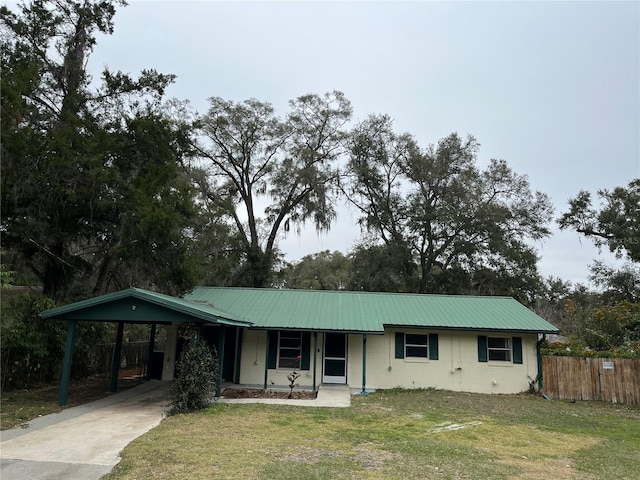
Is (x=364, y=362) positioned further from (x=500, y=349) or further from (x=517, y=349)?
(x=517, y=349)

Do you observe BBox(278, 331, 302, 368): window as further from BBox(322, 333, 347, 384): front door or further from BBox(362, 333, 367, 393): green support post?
BBox(362, 333, 367, 393): green support post

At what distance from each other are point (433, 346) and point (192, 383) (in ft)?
28.9

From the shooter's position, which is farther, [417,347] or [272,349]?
[417,347]

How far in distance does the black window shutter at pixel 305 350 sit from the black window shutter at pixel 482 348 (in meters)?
6.07

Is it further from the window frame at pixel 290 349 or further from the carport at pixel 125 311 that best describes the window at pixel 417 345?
the carport at pixel 125 311

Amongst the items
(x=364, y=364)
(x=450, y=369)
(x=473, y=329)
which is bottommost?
(x=450, y=369)

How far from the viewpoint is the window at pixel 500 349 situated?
15.9m

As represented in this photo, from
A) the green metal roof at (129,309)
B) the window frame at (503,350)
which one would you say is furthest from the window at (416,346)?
the green metal roof at (129,309)

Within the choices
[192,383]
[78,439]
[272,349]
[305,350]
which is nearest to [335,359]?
[305,350]

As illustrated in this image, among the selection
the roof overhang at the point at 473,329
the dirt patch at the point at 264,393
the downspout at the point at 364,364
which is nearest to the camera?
the dirt patch at the point at 264,393

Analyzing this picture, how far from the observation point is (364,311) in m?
17.0

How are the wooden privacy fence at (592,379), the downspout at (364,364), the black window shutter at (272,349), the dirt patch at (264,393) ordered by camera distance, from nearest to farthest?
the dirt patch at (264,393) → the wooden privacy fence at (592,379) → the downspout at (364,364) → the black window shutter at (272,349)

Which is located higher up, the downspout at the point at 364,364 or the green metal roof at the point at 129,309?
the green metal roof at the point at 129,309

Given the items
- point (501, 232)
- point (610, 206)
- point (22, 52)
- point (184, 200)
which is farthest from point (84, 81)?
point (610, 206)
